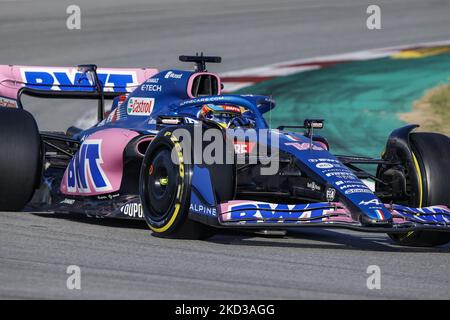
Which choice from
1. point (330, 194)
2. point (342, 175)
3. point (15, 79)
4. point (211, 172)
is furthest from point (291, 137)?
point (15, 79)

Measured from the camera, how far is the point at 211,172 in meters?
8.55

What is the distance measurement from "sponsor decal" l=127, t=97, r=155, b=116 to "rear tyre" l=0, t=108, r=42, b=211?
1.04m

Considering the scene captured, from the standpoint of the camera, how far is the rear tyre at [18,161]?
984cm

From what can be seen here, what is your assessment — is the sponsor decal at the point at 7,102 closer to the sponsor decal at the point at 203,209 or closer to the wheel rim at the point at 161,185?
the wheel rim at the point at 161,185

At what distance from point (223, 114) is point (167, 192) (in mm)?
1267

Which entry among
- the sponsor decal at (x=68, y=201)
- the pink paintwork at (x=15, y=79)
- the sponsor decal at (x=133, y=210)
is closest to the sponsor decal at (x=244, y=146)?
the sponsor decal at (x=133, y=210)

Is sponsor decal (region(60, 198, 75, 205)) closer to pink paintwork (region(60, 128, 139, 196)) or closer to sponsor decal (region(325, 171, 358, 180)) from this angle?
pink paintwork (region(60, 128, 139, 196))

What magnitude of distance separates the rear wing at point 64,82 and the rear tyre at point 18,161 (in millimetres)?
1676

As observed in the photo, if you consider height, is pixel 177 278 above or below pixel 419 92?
below

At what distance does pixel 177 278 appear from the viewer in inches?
277

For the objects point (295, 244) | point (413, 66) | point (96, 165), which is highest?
point (413, 66)
